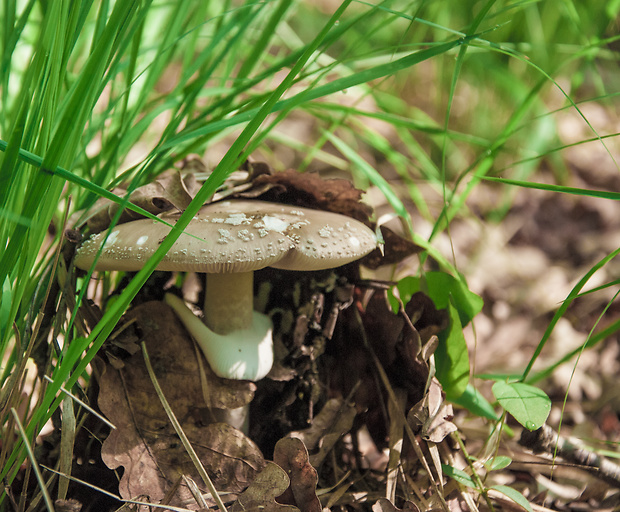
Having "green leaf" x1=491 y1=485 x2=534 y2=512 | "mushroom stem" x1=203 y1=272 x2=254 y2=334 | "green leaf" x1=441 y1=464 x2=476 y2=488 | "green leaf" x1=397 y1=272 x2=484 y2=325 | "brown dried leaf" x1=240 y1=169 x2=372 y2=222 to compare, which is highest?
"brown dried leaf" x1=240 y1=169 x2=372 y2=222

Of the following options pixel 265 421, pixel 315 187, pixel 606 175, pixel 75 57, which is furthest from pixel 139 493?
pixel 606 175

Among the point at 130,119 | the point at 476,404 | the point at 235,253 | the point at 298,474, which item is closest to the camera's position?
the point at 235,253

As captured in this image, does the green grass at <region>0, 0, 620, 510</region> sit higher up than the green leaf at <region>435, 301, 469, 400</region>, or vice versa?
the green grass at <region>0, 0, 620, 510</region>

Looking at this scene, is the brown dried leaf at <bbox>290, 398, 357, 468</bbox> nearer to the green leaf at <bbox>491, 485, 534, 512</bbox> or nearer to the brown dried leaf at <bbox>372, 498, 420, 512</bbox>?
the brown dried leaf at <bbox>372, 498, 420, 512</bbox>

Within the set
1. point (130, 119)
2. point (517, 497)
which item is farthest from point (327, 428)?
point (130, 119)

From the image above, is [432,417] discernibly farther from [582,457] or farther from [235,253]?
[235,253]

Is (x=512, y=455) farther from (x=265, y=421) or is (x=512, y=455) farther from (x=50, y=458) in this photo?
(x=50, y=458)

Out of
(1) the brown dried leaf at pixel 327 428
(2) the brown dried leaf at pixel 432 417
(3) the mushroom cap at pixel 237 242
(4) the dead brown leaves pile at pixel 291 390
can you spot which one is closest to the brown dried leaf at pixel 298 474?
(4) the dead brown leaves pile at pixel 291 390

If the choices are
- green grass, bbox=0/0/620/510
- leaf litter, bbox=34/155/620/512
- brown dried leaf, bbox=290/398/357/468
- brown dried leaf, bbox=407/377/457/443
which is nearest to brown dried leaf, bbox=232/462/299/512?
leaf litter, bbox=34/155/620/512
